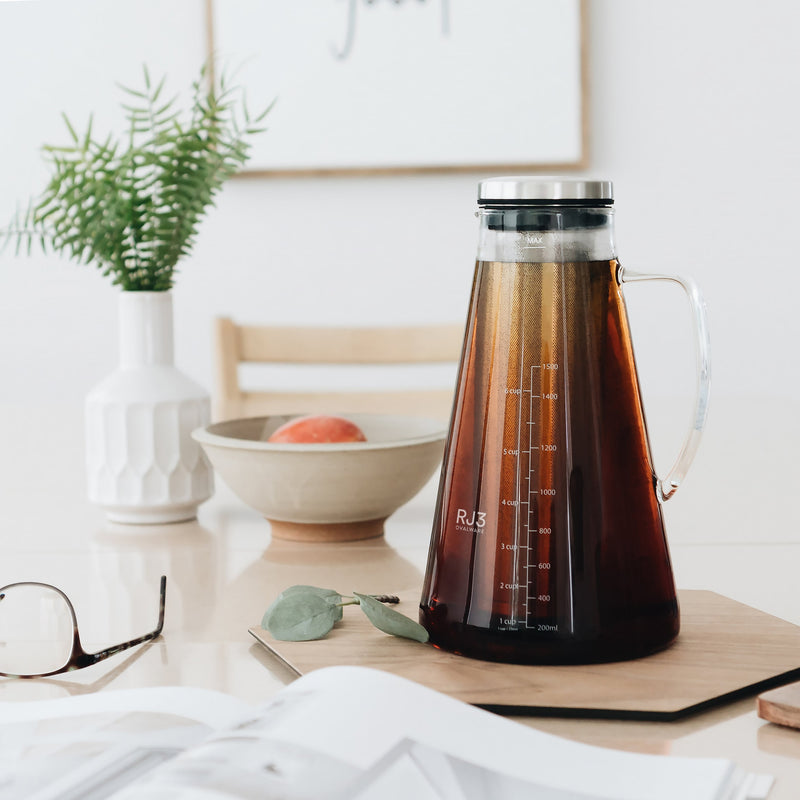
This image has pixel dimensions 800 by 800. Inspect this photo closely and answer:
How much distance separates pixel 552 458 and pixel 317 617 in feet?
0.52

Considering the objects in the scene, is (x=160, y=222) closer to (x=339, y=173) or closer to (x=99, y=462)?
(x=99, y=462)

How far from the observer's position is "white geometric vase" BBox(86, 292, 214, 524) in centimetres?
89

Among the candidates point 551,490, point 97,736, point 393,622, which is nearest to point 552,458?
point 551,490

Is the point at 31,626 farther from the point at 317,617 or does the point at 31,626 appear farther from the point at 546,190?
the point at 546,190

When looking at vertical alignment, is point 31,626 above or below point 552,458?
below

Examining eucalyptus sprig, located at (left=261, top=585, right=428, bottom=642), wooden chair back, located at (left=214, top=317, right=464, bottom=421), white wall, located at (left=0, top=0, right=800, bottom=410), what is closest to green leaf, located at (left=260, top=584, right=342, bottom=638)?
eucalyptus sprig, located at (left=261, top=585, right=428, bottom=642)

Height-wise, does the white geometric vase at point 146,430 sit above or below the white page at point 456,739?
above

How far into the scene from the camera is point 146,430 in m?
0.89

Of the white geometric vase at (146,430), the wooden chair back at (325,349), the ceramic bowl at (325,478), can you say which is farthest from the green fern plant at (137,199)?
the wooden chair back at (325,349)

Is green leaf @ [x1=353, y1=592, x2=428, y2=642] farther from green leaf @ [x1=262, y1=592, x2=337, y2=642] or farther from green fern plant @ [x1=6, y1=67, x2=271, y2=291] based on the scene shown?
green fern plant @ [x1=6, y1=67, x2=271, y2=291]

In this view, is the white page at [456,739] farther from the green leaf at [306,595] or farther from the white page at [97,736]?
the green leaf at [306,595]

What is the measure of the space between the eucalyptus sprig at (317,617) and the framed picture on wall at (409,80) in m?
1.85

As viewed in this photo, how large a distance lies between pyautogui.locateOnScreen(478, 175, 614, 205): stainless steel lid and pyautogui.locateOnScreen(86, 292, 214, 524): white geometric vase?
462 mm

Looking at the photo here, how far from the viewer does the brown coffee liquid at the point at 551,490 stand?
0.51 meters
